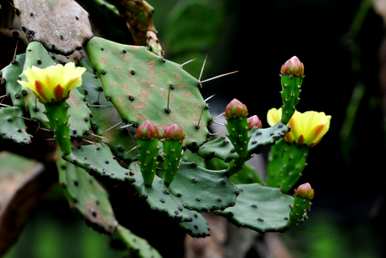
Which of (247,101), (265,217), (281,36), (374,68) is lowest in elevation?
(247,101)

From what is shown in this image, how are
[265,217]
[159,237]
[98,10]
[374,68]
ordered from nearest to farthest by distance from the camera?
[265,217]
[98,10]
[159,237]
[374,68]

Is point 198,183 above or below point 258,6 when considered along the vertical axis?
above

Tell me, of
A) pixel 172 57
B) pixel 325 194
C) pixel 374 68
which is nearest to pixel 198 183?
pixel 374 68

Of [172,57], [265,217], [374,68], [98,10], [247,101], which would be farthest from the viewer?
[247,101]

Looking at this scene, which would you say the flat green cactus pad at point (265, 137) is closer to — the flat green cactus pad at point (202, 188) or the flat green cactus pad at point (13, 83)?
the flat green cactus pad at point (202, 188)

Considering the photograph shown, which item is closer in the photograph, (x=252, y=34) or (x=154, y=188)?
(x=154, y=188)

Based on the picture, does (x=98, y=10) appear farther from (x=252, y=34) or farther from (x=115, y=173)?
(x=252, y=34)

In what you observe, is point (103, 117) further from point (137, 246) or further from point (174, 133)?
point (137, 246)
